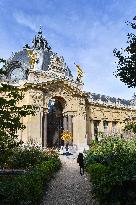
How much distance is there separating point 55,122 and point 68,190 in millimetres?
30881

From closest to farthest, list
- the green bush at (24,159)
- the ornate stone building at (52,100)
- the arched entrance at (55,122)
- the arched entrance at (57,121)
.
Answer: the green bush at (24,159) < the ornate stone building at (52,100) < the arched entrance at (57,121) < the arched entrance at (55,122)

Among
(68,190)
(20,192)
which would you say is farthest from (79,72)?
(20,192)

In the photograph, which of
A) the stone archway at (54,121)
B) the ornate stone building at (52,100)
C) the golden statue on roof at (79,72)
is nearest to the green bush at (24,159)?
the ornate stone building at (52,100)

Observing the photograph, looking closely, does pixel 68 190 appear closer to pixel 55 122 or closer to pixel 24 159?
pixel 24 159

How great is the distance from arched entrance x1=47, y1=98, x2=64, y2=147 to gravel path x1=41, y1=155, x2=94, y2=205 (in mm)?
21146

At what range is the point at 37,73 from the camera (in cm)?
4616

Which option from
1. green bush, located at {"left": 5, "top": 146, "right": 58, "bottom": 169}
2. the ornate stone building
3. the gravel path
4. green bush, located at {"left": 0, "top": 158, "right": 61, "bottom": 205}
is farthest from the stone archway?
green bush, located at {"left": 0, "top": 158, "right": 61, "bottom": 205}

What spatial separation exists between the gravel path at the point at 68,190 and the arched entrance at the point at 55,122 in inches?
833

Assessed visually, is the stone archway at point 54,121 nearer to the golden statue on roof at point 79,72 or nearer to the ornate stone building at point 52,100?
the ornate stone building at point 52,100

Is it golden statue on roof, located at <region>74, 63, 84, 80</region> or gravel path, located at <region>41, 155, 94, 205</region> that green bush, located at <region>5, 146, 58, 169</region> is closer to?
gravel path, located at <region>41, 155, 94, 205</region>

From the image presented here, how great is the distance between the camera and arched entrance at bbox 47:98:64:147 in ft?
159

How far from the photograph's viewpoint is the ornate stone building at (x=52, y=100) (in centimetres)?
4447

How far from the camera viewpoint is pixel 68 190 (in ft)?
63.8

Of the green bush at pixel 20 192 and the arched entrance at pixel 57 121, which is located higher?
the arched entrance at pixel 57 121
